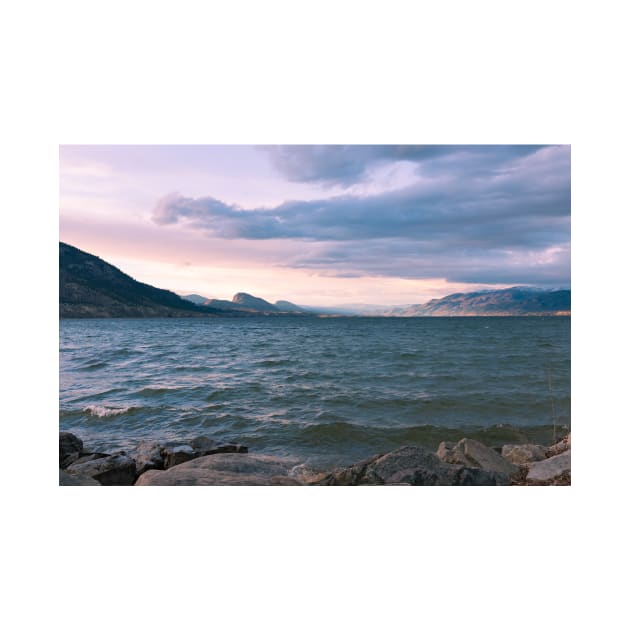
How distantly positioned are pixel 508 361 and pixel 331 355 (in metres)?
9.12

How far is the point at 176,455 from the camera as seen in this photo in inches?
274

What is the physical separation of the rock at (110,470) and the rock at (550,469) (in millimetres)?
5998

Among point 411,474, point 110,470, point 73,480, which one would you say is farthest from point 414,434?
point 73,480

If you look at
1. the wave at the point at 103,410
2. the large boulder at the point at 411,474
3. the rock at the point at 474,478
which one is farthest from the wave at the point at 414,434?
the wave at the point at 103,410

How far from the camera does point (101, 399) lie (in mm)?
11203

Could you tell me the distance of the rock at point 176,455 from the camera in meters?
6.92

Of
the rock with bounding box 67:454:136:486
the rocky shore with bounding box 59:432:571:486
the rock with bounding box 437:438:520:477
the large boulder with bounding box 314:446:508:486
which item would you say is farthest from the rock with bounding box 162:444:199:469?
the rock with bounding box 437:438:520:477

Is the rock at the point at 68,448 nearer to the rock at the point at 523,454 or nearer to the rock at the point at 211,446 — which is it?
the rock at the point at 211,446

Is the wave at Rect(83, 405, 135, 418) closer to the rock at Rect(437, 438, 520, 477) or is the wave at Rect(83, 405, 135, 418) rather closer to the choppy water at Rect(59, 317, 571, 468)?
the choppy water at Rect(59, 317, 571, 468)

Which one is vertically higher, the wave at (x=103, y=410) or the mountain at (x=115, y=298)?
the mountain at (x=115, y=298)
